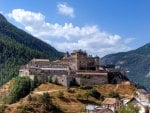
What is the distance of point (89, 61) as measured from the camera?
175625 mm

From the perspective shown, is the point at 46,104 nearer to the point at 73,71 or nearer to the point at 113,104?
the point at 113,104

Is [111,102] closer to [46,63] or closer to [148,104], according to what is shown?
[148,104]

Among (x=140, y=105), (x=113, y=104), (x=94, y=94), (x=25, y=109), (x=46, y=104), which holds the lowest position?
(x=25, y=109)

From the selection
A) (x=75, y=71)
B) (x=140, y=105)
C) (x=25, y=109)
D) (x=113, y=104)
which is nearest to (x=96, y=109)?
(x=113, y=104)

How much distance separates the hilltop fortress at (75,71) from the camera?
162375 millimetres

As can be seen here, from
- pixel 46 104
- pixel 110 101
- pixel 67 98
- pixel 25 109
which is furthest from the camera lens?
pixel 67 98

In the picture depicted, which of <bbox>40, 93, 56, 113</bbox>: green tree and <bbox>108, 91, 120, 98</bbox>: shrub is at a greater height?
<bbox>108, 91, 120, 98</bbox>: shrub

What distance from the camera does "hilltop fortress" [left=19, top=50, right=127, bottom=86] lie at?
162m

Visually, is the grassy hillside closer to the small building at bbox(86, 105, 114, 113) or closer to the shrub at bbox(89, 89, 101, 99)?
the shrub at bbox(89, 89, 101, 99)

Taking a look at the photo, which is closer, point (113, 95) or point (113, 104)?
point (113, 104)

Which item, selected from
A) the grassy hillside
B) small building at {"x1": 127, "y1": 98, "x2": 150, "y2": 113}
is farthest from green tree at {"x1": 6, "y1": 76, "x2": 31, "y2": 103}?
small building at {"x1": 127, "y1": 98, "x2": 150, "y2": 113}

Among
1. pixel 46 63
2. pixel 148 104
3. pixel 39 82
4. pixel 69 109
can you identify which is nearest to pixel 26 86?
pixel 39 82

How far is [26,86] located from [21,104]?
64.8 feet

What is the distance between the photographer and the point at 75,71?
16538 cm
